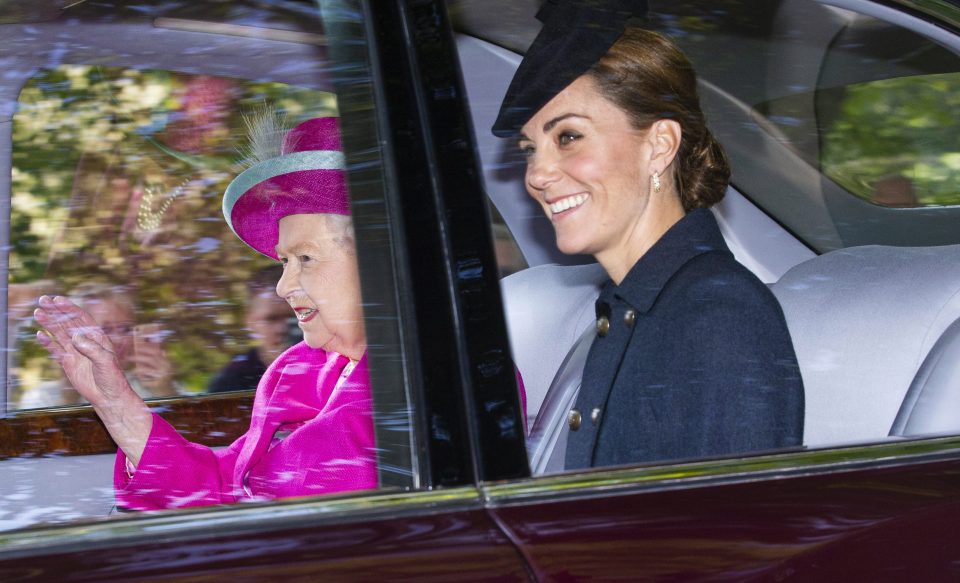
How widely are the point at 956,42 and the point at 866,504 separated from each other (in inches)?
31.5

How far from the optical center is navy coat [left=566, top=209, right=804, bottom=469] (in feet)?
4.50

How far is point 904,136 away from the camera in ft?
5.68

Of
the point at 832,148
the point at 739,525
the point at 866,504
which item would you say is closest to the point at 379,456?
the point at 739,525

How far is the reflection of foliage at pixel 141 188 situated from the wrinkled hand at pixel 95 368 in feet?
0.12

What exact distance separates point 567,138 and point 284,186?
404 mm

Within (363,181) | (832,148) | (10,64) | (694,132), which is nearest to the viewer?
(363,181)

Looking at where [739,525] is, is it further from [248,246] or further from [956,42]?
[956,42]

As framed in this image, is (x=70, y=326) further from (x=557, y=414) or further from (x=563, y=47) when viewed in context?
(x=563, y=47)

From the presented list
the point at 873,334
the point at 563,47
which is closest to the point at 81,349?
the point at 563,47

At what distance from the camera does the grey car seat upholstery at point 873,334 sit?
1.52 metres

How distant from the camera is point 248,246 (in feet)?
4.76

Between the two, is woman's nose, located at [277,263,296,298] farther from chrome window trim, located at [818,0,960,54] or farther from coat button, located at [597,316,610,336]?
chrome window trim, located at [818,0,960,54]

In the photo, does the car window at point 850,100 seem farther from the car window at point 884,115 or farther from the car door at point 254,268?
the car door at point 254,268

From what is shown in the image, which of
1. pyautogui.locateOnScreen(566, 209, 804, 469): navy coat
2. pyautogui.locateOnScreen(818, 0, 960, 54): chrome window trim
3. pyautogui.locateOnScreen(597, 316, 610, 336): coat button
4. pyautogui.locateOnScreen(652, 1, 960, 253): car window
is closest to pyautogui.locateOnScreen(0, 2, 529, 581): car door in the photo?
pyautogui.locateOnScreen(566, 209, 804, 469): navy coat
